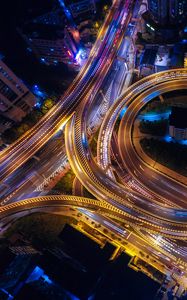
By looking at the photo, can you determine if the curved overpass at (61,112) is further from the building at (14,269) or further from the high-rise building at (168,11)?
the building at (14,269)

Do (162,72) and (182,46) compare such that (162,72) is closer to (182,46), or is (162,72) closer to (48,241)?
(182,46)

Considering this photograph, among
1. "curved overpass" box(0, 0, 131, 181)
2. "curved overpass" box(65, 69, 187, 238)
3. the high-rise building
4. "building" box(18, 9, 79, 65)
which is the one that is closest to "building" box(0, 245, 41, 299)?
"curved overpass" box(65, 69, 187, 238)

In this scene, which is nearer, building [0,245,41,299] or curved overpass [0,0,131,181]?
building [0,245,41,299]

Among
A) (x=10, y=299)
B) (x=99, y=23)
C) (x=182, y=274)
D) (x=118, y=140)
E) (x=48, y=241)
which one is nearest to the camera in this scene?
(x=10, y=299)

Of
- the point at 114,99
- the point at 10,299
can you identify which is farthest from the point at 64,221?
the point at 114,99

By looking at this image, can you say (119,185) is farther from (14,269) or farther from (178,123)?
(14,269)

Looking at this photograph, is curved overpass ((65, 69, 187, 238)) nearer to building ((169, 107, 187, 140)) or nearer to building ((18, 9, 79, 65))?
building ((169, 107, 187, 140))

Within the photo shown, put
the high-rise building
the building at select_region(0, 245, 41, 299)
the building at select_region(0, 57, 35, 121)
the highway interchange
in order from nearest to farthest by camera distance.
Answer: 1. the building at select_region(0, 245, 41, 299)
2. the highway interchange
3. the building at select_region(0, 57, 35, 121)
4. the high-rise building
